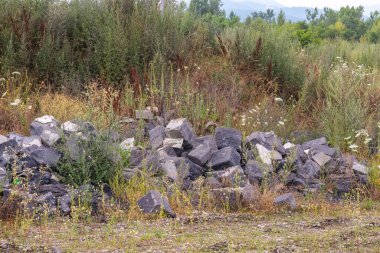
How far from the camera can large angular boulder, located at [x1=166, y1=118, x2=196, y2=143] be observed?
7621 mm

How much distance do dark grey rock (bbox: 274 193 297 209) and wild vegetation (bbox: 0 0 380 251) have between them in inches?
16.2

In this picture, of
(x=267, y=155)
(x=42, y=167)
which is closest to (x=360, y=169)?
(x=267, y=155)

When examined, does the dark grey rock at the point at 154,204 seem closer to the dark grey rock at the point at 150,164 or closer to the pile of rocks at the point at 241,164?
the pile of rocks at the point at 241,164

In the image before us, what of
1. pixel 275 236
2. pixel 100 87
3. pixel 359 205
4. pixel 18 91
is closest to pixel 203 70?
pixel 100 87

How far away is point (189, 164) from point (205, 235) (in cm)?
169

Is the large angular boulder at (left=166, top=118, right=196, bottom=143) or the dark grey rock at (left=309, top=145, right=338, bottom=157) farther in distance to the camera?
the dark grey rock at (left=309, top=145, right=338, bottom=157)

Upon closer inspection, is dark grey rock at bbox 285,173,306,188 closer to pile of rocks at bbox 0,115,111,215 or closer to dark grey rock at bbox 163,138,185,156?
dark grey rock at bbox 163,138,185,156

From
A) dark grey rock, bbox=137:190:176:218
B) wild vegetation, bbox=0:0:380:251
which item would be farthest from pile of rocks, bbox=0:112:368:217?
wild vegetation, bbox=0:0:380:251

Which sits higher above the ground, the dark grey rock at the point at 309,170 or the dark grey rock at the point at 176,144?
the dark grey rock at the point at 176,144

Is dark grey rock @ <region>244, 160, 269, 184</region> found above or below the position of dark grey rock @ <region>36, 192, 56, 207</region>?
below

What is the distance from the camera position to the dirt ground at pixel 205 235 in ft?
16.0

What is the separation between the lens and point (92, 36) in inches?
418

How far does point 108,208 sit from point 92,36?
17.1 ft

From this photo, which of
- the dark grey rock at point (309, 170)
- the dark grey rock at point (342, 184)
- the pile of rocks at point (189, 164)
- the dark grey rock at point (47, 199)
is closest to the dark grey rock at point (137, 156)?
the pile of rocks at point (189, 164)
